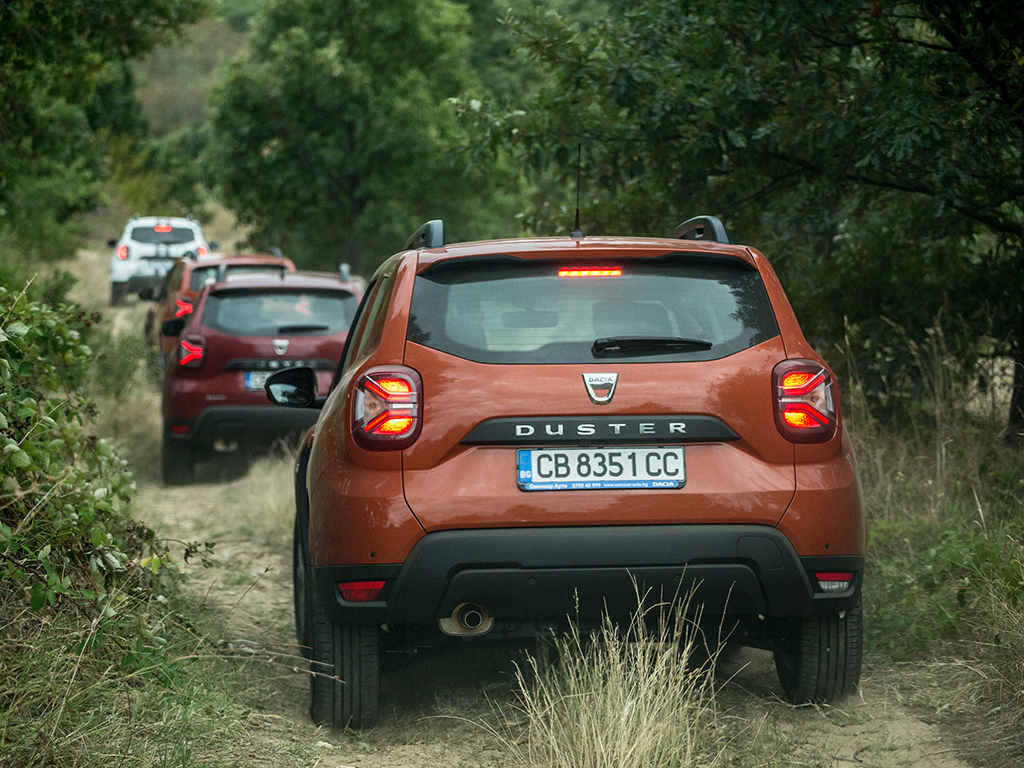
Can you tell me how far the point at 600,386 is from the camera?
402 centimetres

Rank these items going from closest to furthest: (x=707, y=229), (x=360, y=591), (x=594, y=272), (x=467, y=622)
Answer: (x=360, y=591), (x=467, y=622), (x=594, y=272), (x=707, y=229)

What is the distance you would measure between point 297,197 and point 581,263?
2337 cm

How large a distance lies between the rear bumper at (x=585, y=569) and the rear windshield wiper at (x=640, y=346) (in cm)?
58

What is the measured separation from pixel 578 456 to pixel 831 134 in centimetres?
427

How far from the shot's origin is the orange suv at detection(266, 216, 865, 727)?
3.95 m

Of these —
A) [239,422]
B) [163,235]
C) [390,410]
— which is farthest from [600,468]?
[163,235]

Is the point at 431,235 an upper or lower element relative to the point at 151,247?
lower

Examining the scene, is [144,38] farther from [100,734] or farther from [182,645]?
[100,734]

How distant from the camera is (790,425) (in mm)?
4070

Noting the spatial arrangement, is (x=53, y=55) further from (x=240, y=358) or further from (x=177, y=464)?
(x=177, y=464)

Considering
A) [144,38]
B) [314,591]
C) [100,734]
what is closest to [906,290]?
[314,591]

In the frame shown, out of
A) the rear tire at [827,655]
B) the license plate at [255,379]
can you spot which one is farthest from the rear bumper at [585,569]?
the license plate at [255,379]

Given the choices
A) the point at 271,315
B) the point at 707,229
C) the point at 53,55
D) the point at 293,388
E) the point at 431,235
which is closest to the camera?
the point at 431,235

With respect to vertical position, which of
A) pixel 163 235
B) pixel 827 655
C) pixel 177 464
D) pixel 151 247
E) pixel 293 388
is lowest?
pixel 177 464
